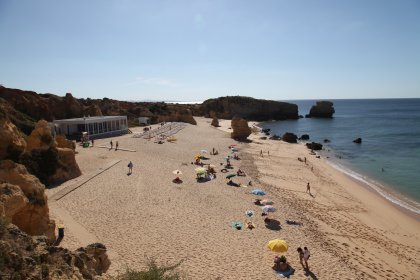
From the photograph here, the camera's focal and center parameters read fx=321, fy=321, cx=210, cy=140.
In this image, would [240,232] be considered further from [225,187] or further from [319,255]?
[225,187]

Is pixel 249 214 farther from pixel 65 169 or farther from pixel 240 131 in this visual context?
pixel 240 131

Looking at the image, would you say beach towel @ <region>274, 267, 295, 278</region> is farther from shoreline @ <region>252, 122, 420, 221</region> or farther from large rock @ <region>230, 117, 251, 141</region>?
large rock @ <region>230, 117, 251, 141</region>

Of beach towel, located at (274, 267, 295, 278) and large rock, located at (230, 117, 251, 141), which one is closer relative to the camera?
beach towel, located at (274, 267, 295, 278)

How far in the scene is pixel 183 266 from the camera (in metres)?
12.2

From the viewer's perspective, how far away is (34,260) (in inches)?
229

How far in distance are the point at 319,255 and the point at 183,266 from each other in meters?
6.02

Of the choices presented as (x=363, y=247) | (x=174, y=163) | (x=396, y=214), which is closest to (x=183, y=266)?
(x=363, y=247)

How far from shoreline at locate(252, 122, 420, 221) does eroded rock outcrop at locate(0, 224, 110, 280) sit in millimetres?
20749

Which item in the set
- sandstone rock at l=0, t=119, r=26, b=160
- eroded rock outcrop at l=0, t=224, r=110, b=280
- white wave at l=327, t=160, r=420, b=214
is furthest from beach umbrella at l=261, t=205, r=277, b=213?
sandstone rock at l=0, t=119, r=26, b=160

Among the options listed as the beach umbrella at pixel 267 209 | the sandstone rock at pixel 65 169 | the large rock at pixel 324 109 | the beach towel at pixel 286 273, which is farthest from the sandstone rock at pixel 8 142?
the large rock at pixel 324 109

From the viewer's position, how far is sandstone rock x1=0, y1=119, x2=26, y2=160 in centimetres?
1291

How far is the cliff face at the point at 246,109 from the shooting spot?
10094 centimetres

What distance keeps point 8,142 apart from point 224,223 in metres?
10.5

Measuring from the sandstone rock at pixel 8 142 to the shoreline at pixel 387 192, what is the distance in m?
22.5
